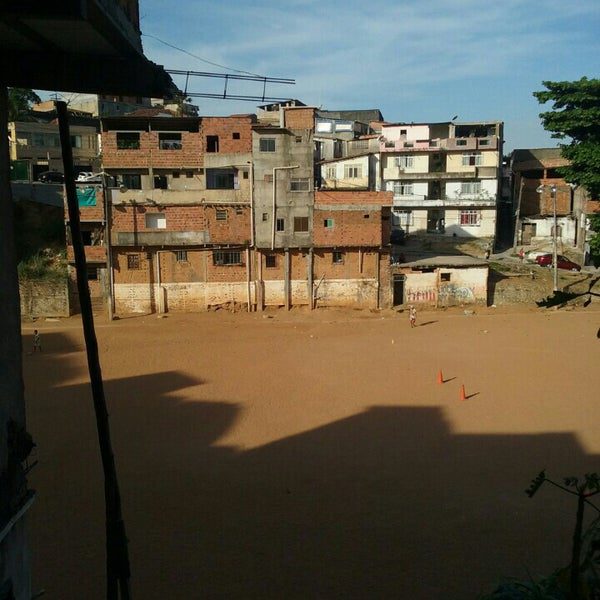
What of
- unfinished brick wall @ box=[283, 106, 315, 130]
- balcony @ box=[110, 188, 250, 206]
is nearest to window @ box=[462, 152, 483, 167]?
unfinished brick wall @ box=[283, 106, 315, 130]

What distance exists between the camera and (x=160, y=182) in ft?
91.0

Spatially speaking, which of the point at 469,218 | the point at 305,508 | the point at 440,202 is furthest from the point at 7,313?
the point at 469,218

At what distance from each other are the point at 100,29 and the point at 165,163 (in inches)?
954

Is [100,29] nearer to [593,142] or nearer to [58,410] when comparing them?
[58,410]

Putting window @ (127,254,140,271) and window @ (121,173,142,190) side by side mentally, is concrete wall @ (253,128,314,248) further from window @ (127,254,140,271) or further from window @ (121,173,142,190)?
window @ (127,254,140,271)

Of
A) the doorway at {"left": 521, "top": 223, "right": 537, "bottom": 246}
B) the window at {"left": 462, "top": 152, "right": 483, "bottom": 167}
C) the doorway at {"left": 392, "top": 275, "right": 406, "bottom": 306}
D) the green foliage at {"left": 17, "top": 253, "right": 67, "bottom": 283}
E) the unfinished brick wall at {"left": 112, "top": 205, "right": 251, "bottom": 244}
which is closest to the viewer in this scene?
the green foliage at {"left": 17, "top": 253, "right": 67, "bottom": 283}

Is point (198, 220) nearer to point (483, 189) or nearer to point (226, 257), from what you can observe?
point (226, 257)

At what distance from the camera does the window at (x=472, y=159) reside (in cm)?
3753

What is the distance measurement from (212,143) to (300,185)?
14.2 feet

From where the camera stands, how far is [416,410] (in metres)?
15.7

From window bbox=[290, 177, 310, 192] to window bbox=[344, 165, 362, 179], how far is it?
13585 mm

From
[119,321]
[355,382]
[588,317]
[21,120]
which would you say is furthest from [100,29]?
[21,120]

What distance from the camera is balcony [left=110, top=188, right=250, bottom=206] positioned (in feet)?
87.5

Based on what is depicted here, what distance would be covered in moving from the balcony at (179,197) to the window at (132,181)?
74 cm
